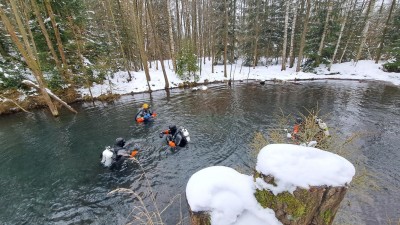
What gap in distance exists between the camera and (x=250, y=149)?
8797mm

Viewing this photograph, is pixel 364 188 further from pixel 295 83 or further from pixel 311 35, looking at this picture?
pixel 311 35

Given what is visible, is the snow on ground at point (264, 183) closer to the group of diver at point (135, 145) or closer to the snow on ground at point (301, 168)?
the snow on ground at point (301, 168)

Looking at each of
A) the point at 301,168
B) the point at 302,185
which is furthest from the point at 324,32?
the point at 302,185

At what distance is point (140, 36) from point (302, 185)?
19566 millimetres

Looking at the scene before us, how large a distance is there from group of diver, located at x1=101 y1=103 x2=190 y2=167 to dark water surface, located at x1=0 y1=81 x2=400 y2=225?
383mm

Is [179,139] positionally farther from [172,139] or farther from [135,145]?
[135,145]

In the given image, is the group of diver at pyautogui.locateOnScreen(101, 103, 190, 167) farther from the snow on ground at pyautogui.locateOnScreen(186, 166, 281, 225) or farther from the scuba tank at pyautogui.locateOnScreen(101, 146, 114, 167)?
the snow on ground at pyautogui.locateOnScreen(186, 166, 281, 225)

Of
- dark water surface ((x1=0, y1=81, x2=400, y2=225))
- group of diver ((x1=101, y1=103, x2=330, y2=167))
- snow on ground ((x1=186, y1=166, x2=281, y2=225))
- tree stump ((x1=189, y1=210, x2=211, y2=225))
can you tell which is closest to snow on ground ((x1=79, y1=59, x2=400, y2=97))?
dark water surface ((x1=0, y1=81, x2=400, y2=225))

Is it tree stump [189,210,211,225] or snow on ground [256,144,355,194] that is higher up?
snow on ground [256,144,355,194]

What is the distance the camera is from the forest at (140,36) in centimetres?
1653

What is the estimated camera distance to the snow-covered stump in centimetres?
212

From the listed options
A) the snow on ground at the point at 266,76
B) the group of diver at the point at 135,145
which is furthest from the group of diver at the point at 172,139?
the snow on ground at the point at 266,76

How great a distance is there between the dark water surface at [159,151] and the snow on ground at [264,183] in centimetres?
111

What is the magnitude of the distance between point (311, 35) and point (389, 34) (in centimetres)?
895
